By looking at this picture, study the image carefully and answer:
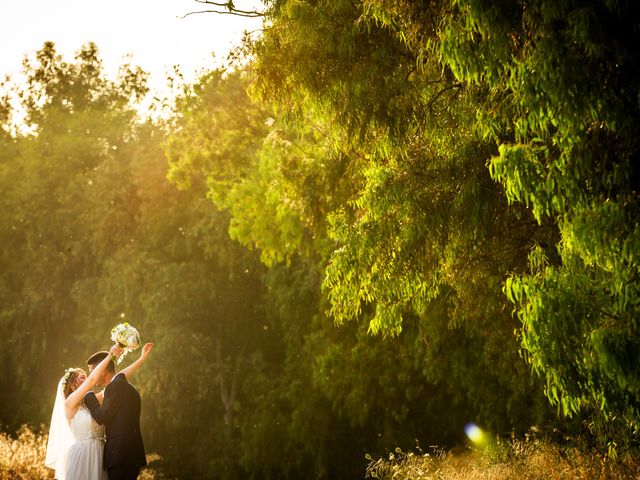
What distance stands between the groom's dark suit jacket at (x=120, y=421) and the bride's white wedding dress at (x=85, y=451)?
106 millimetres

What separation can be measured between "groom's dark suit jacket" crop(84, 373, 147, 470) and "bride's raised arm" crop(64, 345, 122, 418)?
164 millimetres

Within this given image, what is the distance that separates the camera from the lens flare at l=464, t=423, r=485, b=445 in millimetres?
16219

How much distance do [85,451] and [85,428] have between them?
192 millimetres

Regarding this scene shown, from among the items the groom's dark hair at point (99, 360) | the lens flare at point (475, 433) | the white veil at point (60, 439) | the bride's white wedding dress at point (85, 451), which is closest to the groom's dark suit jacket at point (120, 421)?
the bride's white wedding dress at point (85, 451)

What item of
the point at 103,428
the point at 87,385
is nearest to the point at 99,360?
the point at 87,385

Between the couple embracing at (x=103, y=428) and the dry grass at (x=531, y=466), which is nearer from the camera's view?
the couple embracing at (x=103, y=428)

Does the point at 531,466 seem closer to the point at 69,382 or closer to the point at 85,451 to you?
the point at 85,451

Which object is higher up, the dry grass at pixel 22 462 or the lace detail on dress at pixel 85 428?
the dry grass at pixel 22 462

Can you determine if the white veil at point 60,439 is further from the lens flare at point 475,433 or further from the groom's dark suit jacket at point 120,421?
the lens flare at point 475,433

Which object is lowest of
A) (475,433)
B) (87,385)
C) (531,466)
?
(531,466)

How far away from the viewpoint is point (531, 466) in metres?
9.57

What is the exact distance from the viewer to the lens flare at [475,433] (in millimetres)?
16219

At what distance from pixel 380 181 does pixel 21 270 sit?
22.4m

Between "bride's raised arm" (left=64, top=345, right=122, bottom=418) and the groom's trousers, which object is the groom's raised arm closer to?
"bride's raised arm" (left=64, top=345, right=122, bottom=418)
